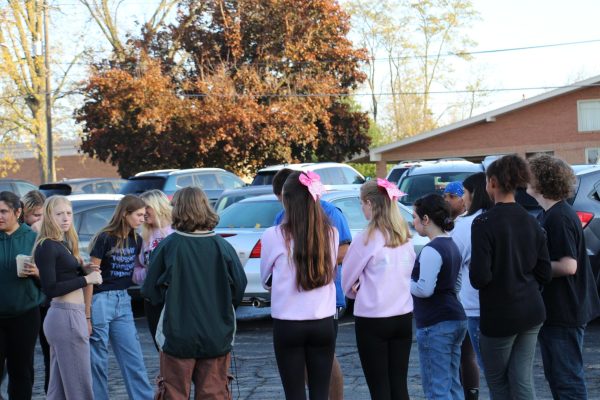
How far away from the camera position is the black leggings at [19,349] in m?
6.65

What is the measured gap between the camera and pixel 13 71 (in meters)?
39.0

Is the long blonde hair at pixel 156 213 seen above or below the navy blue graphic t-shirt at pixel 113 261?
above

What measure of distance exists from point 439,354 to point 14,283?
3250 mm

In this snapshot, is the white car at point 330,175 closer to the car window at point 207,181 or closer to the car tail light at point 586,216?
the car window at point 207,181

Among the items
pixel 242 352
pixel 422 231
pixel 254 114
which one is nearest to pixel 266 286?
pixel 422 231

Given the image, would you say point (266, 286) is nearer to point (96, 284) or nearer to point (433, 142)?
point (96, 284)

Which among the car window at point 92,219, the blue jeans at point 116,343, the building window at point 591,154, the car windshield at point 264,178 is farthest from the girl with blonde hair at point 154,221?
the building window at point 591,154

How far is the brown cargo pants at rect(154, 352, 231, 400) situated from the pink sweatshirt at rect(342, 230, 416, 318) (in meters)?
0.97

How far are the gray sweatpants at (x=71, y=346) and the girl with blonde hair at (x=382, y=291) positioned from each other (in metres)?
2.00

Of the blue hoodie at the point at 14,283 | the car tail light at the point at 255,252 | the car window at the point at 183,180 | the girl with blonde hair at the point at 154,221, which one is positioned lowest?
the car tail light at the point at 255,252

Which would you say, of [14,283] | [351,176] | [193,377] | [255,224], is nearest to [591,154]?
[351,176]

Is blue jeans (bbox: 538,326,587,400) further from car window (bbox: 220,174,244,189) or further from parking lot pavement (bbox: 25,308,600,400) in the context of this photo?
car window (bbox: 220,174,244,189)

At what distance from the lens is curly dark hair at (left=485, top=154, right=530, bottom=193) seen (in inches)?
205

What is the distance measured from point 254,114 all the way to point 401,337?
2777 cm
